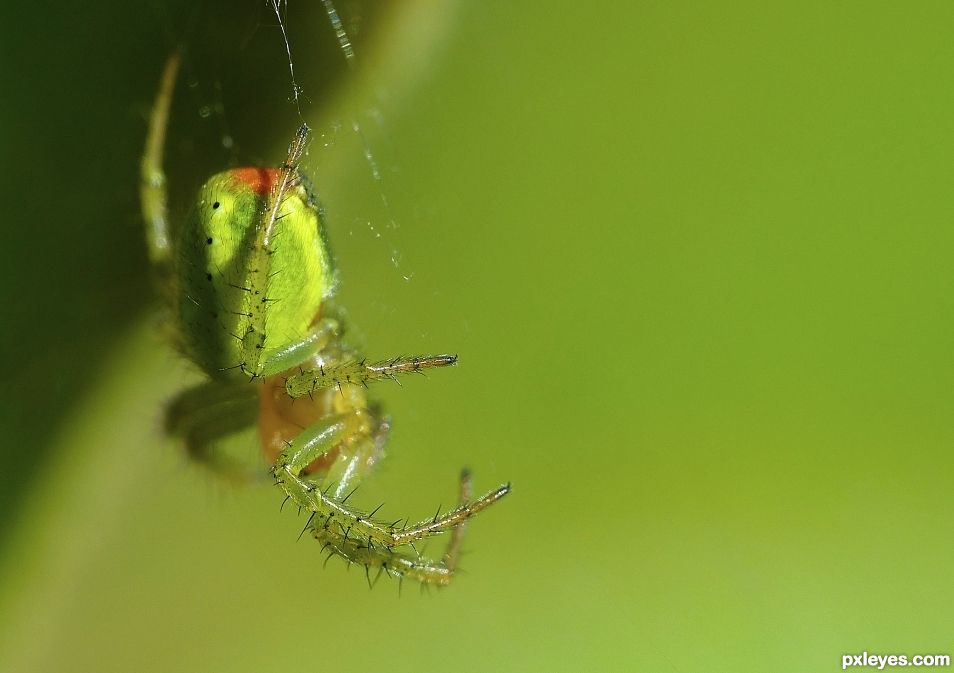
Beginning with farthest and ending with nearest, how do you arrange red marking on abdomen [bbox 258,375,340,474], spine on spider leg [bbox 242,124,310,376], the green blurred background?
red marking on abdomen [bbox 258,375,340,474] < spine on spider leg [bbox 242,124,310,376] < the green blurred background

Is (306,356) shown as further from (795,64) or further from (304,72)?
(795,64)

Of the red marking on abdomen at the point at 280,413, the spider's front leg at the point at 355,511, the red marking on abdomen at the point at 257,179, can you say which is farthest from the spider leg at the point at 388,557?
the red marking on abdomen at the point at 257,179

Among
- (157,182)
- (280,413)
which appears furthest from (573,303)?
(157,182)

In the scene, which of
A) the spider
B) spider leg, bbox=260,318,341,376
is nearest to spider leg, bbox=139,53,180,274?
the spider

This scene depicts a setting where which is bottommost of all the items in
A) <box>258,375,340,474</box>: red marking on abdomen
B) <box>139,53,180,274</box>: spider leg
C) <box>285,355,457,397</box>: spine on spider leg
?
<box>285,355,457,397</box>: spine on spider leg

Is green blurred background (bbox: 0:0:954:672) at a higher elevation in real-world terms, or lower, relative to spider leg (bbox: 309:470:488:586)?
higher

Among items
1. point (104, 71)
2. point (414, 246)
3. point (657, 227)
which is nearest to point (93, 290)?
point (104, 71)

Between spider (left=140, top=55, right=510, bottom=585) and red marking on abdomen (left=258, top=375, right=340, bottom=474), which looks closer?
spider (left=140, top=55, right=510, bottom=585)

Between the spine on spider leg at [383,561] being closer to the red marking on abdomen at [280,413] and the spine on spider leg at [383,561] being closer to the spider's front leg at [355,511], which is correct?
the spider's front leg at [355,511]

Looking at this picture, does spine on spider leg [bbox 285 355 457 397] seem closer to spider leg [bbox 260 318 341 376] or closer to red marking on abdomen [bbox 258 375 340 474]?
spider leg [bbox 260 318 341 376]
